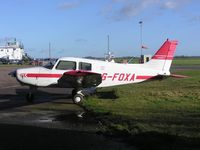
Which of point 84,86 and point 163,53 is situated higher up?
point 163,53

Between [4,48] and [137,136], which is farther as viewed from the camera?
[4,48]

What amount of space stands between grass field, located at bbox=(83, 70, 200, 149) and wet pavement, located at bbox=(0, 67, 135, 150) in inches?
21.3

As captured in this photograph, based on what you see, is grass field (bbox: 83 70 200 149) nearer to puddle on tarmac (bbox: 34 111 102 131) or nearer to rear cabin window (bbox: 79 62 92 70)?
puddle on tarmac (bbox: 34 111 102 131)

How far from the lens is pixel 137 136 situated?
386 inches

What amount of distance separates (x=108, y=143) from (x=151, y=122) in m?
2.77

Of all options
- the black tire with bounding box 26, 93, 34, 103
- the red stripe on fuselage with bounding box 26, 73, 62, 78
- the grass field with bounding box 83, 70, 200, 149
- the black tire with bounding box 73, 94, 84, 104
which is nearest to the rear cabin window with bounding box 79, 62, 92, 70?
the red stripe on fuselage with bounding box 26, 73, 62, 78

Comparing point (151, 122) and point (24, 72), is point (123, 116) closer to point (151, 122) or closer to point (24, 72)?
point (151, 122)

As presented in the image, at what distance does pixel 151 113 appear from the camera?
13.7m

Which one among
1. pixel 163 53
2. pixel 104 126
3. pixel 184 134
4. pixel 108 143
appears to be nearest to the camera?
pixel 108 143

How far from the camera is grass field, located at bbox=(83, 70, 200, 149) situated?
10633 millimetres

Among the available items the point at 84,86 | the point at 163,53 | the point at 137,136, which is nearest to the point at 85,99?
the point at 84,86

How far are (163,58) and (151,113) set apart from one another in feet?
27.3

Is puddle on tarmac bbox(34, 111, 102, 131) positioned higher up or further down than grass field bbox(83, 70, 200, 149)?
further down

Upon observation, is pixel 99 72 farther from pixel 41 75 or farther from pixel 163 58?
pixel 163 58
